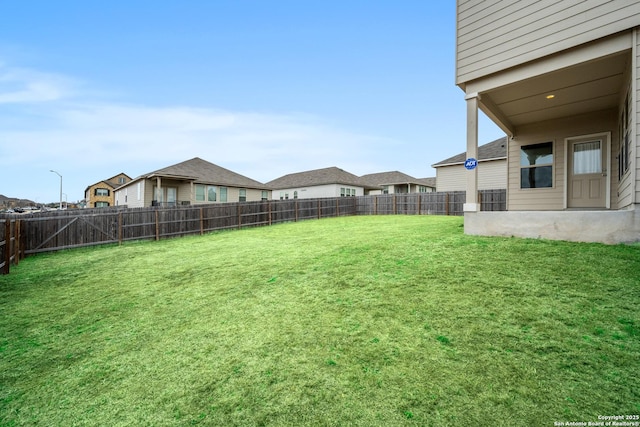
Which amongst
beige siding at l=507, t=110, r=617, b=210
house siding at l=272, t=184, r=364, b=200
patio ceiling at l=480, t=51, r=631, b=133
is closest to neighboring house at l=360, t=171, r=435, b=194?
house siding at l=272, t=184, r=364, b=200

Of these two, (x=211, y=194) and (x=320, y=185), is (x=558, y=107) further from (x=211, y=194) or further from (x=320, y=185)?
(x=320, y=185)

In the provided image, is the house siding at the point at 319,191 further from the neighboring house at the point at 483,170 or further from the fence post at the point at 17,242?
the fence post at the point at 17,242

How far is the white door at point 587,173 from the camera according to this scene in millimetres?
8414

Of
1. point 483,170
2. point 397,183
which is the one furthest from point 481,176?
point 397,183

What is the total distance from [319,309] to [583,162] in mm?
10177

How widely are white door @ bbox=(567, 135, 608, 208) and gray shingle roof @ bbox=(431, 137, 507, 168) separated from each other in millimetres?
11499

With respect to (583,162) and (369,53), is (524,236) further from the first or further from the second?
(369,53)

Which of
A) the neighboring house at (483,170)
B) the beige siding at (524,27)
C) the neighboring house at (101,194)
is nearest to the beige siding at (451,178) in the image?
the neighboring house at (483,170)

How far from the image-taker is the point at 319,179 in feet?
113

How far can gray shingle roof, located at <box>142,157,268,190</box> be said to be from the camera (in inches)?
847

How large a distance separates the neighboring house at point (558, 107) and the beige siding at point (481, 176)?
11.4 m

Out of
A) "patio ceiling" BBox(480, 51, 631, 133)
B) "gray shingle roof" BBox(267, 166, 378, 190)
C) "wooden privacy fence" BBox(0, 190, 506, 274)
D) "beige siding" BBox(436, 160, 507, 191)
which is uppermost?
"gray shingle roof" BBox(267, 166, 378, 190)

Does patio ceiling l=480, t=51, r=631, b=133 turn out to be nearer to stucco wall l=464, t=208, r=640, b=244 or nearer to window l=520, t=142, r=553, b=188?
window l=520, t=142, r=553, b=188

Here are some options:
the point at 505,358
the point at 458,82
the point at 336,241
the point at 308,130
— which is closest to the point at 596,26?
the point at 458,82
